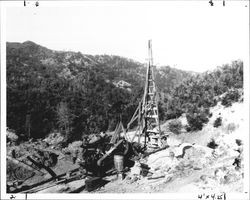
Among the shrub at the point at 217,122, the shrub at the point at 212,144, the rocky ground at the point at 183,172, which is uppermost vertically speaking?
the shrub at the point at 217,122

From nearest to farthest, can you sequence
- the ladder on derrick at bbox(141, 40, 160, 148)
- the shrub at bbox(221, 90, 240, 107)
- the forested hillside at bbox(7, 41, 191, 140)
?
the ladder on derrick at bbox(141, 40, 160, 148), the forested hillside at bbox(7, 41, 191, 140), the shrub at bbox(221, 90, 240, 107)

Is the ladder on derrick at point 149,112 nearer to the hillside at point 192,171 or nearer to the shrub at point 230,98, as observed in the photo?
the hillside at point 192,171

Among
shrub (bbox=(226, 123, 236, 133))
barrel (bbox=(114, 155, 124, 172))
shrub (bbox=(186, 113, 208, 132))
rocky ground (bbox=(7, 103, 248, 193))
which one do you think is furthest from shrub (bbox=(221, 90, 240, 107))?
barrel (bbox=(114, 155, 124, 172))

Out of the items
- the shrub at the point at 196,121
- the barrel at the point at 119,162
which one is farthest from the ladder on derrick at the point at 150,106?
the shrub at the point at 196,121

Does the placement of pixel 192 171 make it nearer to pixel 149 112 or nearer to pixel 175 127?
pixel 149 112

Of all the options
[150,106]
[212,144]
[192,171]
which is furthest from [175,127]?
[192,171]

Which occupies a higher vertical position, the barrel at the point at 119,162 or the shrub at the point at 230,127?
the shrub at the point at 230,127

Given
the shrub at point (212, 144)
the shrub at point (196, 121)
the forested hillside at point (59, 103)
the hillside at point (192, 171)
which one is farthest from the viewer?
the shrub at point (196, 121)

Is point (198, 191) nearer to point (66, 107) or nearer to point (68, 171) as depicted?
point (68, 171)

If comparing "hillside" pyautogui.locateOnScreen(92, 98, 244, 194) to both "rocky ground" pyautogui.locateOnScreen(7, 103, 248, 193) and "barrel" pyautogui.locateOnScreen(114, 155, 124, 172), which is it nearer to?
"rocky ground" pyautogui.locateOnScreen(7, 103, 248, 193)

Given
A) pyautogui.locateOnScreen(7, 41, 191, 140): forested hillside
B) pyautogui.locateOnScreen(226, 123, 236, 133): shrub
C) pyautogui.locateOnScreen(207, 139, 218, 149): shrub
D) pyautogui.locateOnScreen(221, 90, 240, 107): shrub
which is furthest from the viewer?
pyautogui.locateOnScreen(221, 90, 240, 107): shrub

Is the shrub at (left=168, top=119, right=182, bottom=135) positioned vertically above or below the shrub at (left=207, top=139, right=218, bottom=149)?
above
